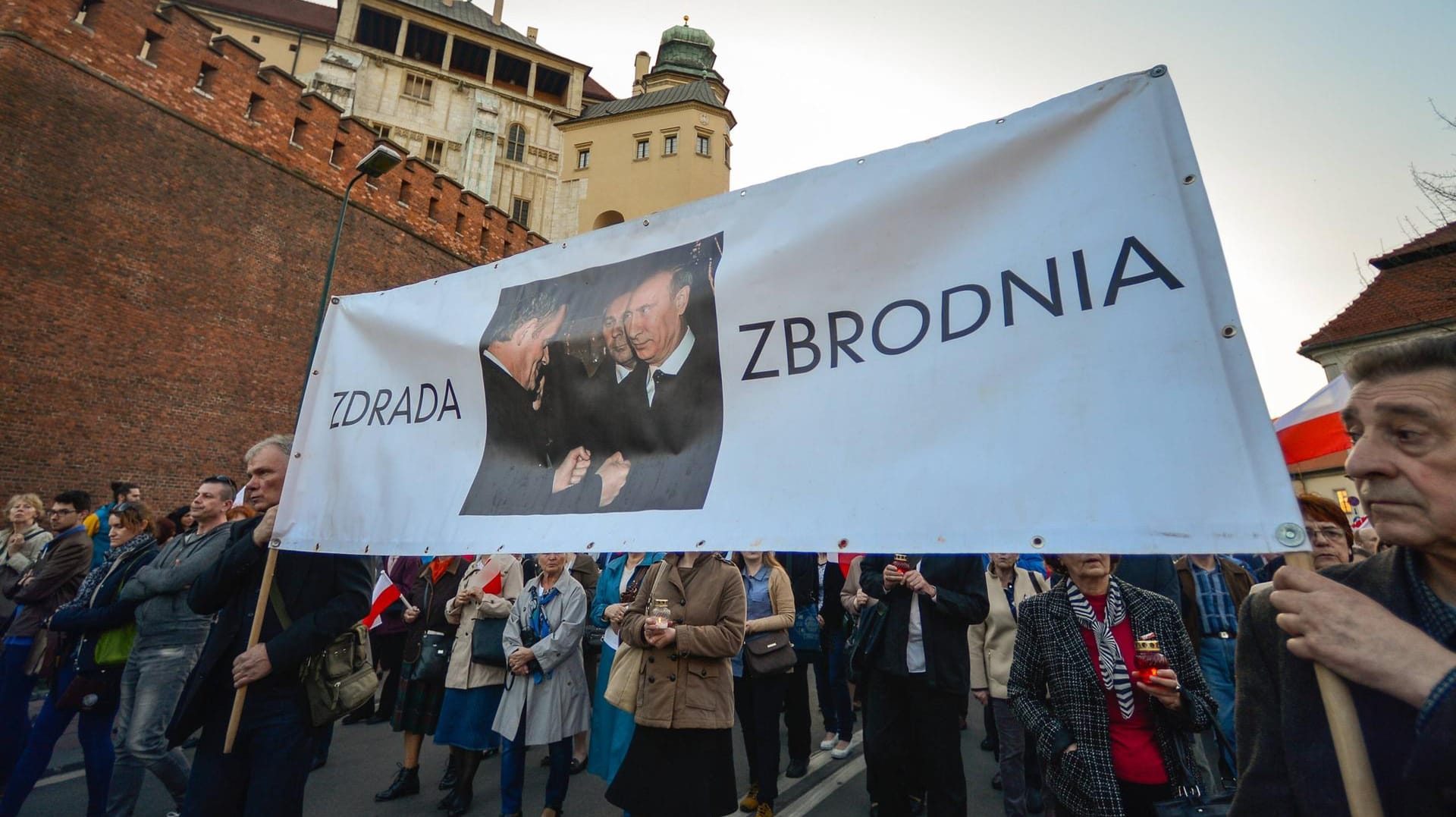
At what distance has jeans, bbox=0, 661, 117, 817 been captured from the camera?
4.16 m

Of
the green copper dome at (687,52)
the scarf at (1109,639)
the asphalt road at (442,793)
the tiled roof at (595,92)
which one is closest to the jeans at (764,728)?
the asphalt road at (442,793)

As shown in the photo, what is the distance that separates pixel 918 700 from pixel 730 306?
2931 millimetres

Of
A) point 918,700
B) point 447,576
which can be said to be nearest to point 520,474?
point 918,700

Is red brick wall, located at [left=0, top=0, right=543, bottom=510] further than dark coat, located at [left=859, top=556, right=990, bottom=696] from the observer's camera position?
Yes

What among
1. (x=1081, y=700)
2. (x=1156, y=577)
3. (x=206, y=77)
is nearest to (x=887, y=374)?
(x=1081, y=700)

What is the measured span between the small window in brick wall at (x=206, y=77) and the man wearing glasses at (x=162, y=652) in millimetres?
16262

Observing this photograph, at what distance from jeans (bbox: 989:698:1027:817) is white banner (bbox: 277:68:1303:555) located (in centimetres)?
331

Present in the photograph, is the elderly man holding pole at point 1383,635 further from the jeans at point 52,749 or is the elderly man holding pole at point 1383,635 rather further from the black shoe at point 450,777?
the jeans at point 52,749

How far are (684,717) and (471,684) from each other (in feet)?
7.90

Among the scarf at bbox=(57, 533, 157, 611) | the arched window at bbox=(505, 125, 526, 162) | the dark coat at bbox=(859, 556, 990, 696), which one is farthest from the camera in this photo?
the arched window at bbox=(505, 125, 526, 162)

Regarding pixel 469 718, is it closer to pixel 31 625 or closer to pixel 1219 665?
pixel 31 625

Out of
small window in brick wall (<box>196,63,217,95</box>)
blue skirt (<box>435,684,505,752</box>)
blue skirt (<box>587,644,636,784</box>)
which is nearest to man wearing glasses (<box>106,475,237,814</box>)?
blue skirt (<box>435,684,505,752</box>)

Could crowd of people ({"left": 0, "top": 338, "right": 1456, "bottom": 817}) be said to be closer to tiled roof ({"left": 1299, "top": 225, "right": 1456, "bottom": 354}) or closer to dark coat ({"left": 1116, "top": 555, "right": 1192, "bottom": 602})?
dark coat ({"left": 1116, "top": 555, "right": 1192, "bottom": 602})

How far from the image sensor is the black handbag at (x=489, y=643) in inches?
203
